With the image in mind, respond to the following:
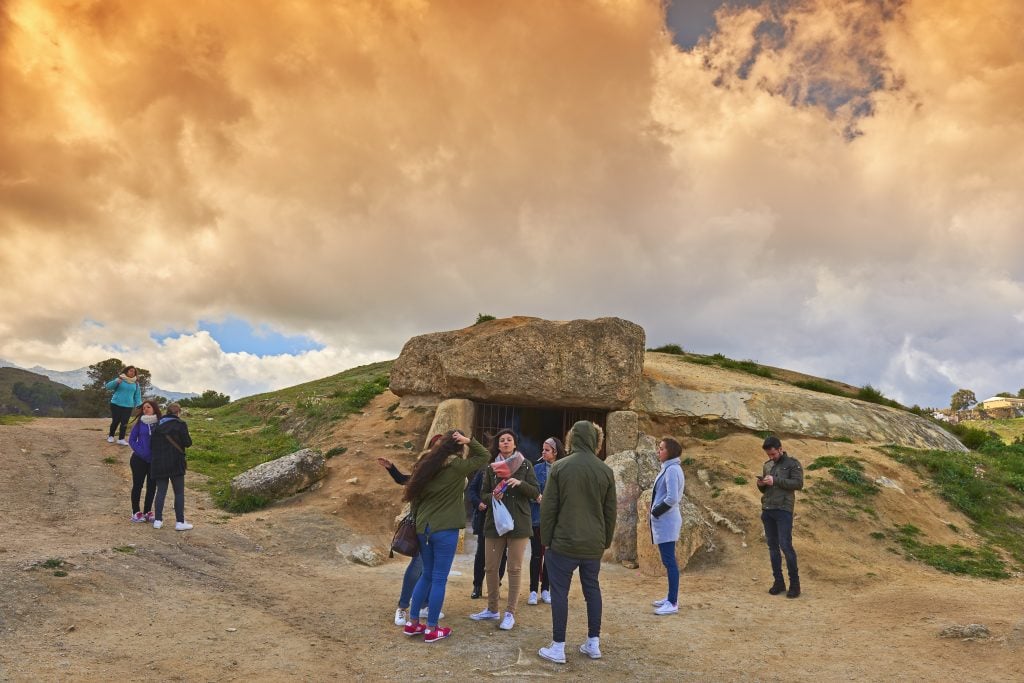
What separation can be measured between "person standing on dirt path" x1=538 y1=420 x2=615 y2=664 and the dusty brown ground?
1.48ft

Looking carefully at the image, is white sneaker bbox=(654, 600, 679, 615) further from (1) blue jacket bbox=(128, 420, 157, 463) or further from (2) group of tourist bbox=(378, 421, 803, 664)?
(1) blue jacket bbox=(128, 420, 157, 463)

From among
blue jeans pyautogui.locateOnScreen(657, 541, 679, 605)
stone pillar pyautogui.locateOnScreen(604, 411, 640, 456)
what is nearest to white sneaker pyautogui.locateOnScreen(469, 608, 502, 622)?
blue jeans pyautogui.locateOnScreen(657, 541, 679, 605)

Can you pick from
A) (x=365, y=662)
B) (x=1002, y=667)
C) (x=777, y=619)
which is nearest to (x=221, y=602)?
(x=365, y=662)

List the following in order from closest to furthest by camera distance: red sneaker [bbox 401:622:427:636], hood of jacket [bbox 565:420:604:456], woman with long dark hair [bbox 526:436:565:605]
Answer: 1. hood of jacket [bbox 565:420:604:456]
2. red sneaker [bbox 401:622:427:636]
3. woman with long dark hair [bbox 526:436:565:605]

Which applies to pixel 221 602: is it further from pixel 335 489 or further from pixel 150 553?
pixel 335 489

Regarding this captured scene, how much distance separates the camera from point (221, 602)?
772 centimetres

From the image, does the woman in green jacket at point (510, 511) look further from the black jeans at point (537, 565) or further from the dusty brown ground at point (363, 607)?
the black jeans at point (537, 565)

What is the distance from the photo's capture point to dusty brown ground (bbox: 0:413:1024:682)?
5.91 metres

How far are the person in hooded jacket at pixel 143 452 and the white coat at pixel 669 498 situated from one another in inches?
330

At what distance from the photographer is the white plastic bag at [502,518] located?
673 cm

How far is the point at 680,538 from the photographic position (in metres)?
10.8

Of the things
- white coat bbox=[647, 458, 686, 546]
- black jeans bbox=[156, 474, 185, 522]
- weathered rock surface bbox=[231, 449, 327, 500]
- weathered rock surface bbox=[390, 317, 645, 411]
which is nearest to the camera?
white coat bbox=[647, 458, 686, 546]

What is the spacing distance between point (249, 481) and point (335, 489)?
1903 mm

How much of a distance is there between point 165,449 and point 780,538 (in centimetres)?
1007
